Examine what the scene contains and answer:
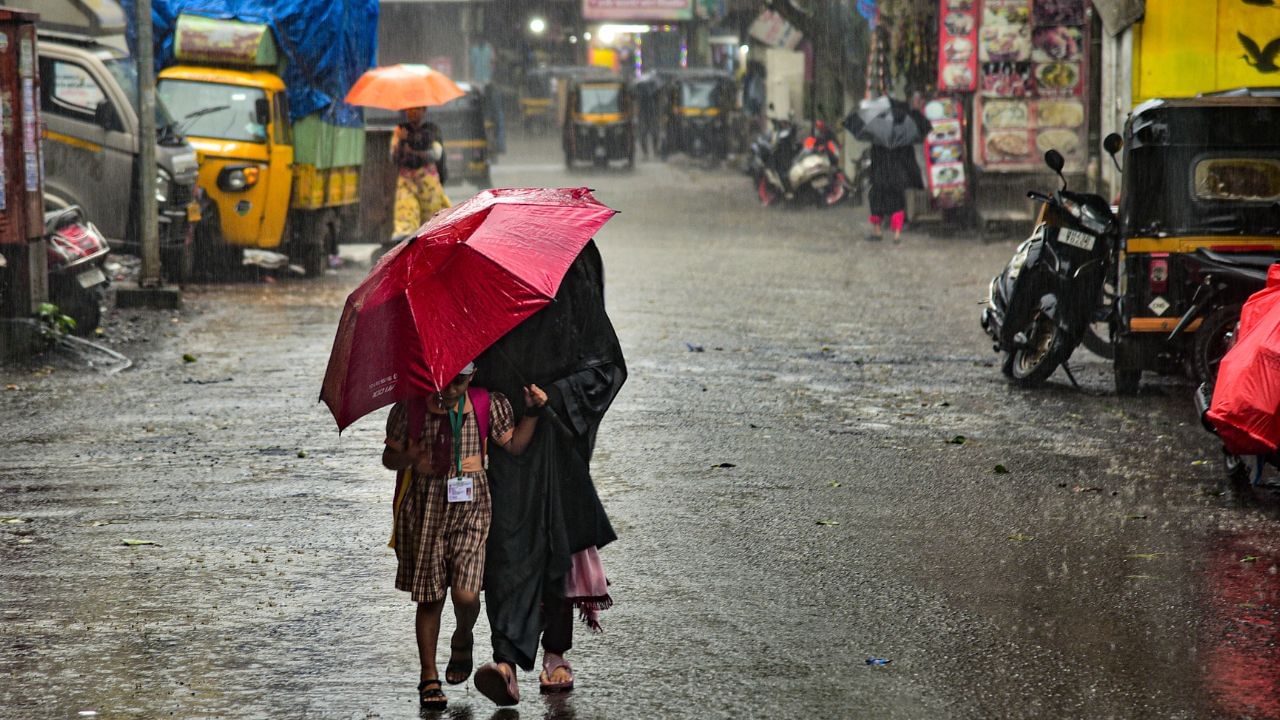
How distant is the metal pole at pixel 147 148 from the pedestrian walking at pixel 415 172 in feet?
9.86

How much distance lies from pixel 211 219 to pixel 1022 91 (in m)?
10.7

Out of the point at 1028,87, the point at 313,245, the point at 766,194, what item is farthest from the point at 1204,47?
the point at 766,194

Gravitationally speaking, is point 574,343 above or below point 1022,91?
below

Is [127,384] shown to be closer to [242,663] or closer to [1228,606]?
[242,663]

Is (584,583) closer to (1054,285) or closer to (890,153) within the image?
(1054,285)

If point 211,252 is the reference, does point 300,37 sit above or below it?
above

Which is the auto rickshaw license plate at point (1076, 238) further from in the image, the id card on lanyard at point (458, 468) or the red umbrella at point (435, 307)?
the id card on lanyard at point (458, 468)

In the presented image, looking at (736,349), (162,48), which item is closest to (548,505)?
(736,349)

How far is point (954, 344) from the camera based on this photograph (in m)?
12.7

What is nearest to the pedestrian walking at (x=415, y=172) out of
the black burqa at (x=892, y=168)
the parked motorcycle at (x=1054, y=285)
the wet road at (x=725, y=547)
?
the wet road at (x=725, y=547)

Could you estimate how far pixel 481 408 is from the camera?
4.74m

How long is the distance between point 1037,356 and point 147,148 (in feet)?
25.8

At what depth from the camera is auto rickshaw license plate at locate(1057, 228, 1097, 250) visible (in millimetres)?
10773

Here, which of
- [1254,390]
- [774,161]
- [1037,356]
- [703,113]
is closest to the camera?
[1254,390]
